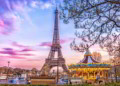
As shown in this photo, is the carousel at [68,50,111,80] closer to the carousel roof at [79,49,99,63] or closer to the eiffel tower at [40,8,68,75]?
the carousel roof at [79,49,99,63]

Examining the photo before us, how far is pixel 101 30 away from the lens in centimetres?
890

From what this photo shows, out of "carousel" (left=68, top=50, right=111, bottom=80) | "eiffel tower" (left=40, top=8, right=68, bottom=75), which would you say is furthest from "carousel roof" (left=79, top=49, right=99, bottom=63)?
"eiffel tower" (left=40, top=8, right=68, bottom=75)

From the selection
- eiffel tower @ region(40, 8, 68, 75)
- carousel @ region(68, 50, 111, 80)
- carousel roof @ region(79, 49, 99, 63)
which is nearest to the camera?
carousel @ region(68, 50, 111, 80)

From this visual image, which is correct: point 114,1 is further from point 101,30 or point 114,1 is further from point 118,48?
point 118,48

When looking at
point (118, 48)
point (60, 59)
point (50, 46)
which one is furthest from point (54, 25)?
point (118, 48)

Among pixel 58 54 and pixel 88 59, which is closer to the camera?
pixel 88 59

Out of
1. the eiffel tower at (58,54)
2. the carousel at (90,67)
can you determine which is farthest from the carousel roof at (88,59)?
the eiffel tower at (58,54)

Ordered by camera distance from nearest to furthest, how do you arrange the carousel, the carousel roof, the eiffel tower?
the carousel → the carousel roof → the eiffel tower

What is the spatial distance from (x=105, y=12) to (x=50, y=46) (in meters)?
48.6

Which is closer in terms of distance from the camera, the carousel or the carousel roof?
the carousel

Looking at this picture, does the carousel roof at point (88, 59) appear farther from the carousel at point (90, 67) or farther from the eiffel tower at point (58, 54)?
the eiffel tower at point (58, 54)

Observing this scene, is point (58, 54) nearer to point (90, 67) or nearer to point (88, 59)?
point (88, 59)

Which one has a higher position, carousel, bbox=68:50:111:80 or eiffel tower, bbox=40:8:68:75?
eiffel tower, bbox=40:8:68:75

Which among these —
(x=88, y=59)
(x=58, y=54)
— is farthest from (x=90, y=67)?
(x=58, y=54)
